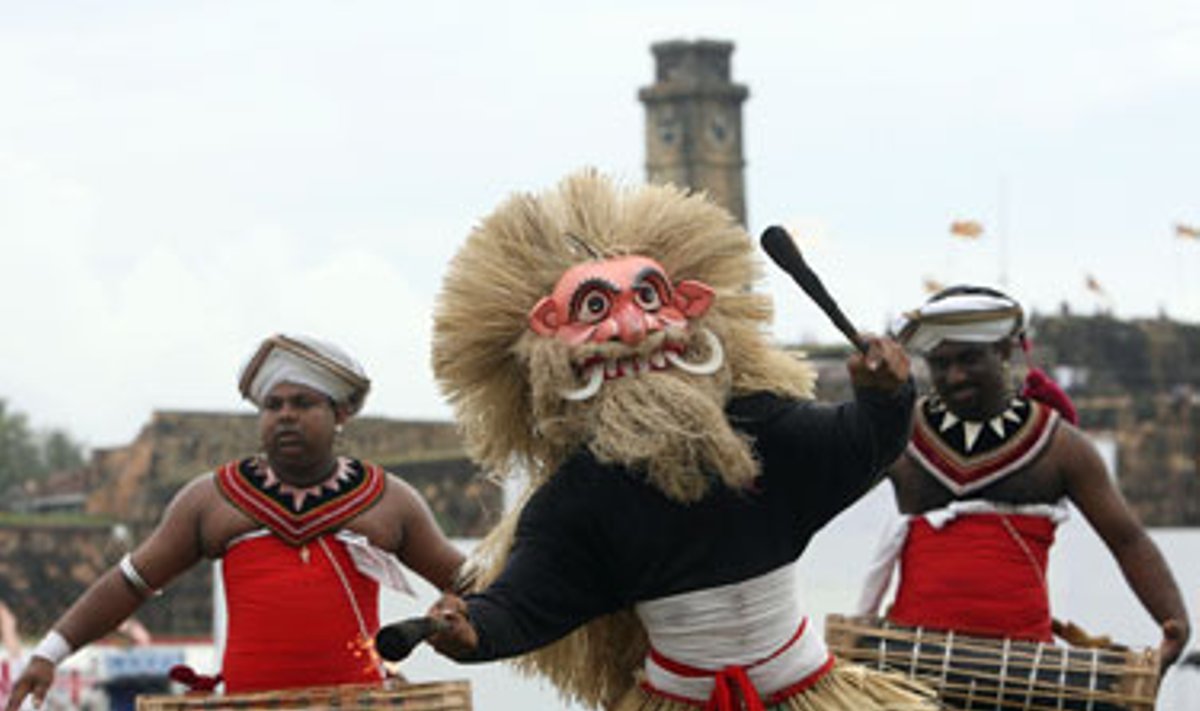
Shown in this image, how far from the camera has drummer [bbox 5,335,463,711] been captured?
878 cm

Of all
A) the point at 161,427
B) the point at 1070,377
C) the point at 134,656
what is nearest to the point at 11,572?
the point at 161,427

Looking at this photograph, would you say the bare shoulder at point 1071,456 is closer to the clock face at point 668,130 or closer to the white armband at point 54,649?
the white armband at point 54,649

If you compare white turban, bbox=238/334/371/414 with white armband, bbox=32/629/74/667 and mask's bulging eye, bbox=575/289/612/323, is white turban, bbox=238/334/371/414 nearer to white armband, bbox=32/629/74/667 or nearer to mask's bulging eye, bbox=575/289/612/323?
white armband, bbox=32/629/74/667

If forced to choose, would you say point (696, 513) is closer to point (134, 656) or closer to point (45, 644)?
point (45, 644)

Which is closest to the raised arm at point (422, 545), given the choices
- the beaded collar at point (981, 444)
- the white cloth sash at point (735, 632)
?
the beaded collar at point (981, 444)

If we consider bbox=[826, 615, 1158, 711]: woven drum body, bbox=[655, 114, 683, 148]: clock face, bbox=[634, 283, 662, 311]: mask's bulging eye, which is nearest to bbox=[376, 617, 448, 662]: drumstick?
bbox=[634, 283, 662, 311]: mask's bulging eye

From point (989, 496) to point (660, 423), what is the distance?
2.32 m

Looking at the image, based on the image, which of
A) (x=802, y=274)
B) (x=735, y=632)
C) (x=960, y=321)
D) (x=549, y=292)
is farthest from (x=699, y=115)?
(x=802, y=274)

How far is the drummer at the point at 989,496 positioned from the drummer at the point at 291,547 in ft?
4.79

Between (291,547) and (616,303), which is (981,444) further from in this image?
(616,303)

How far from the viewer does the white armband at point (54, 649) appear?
897 centimetres

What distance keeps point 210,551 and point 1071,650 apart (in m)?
2.50

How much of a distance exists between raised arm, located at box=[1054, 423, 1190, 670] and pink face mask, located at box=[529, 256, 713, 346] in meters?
2.13

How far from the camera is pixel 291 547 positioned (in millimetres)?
8836
